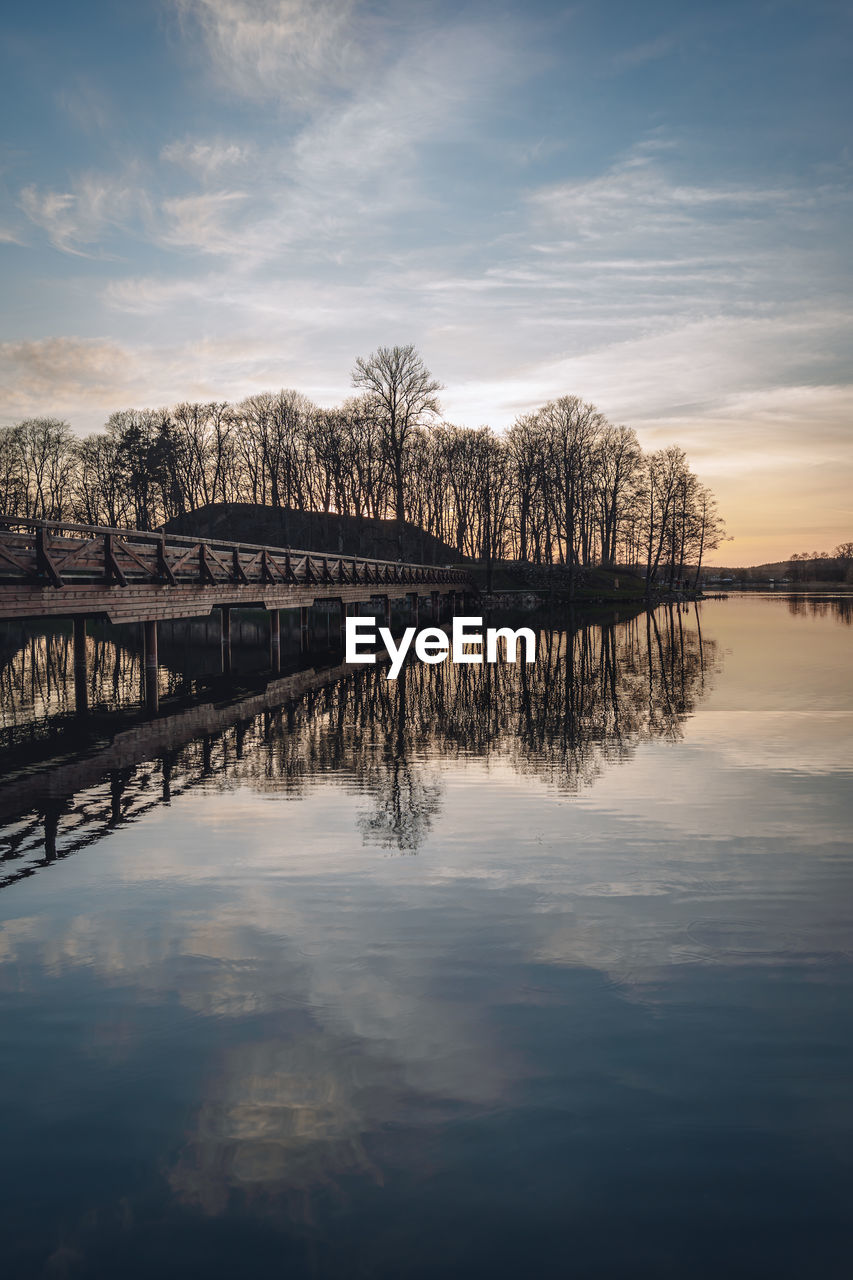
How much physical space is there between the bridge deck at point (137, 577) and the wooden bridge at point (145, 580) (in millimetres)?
26

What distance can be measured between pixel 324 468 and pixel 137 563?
54.6 m

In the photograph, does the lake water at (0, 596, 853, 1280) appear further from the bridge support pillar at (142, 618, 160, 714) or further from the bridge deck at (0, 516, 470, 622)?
the bridge support pillar at (142, 618, 160, 714)

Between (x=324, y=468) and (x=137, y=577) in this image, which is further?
(x=324, y=468)

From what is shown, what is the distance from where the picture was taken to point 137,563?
20547 millimetres

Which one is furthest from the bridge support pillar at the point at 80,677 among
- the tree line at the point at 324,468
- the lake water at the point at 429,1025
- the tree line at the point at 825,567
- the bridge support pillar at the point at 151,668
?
the tree line at the point at 825,567

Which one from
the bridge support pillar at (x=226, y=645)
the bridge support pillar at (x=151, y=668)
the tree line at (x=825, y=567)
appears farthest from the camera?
the tree line at (x=825, y=567)

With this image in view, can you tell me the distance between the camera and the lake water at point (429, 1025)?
363 centimetres

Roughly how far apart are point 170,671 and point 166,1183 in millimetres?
24065

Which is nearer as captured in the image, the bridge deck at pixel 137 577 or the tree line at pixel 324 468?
the bridge deck at pixel 137 577

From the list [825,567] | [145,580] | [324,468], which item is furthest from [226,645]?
[825,567]

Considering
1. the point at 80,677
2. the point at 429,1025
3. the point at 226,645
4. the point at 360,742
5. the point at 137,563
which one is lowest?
the point at 429,1025

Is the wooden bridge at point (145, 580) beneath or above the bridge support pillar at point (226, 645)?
above

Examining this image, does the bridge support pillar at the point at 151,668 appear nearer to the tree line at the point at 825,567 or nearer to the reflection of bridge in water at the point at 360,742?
the reflection of bridge in water at the point at 360,742

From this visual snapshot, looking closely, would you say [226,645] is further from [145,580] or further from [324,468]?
[324,468]
